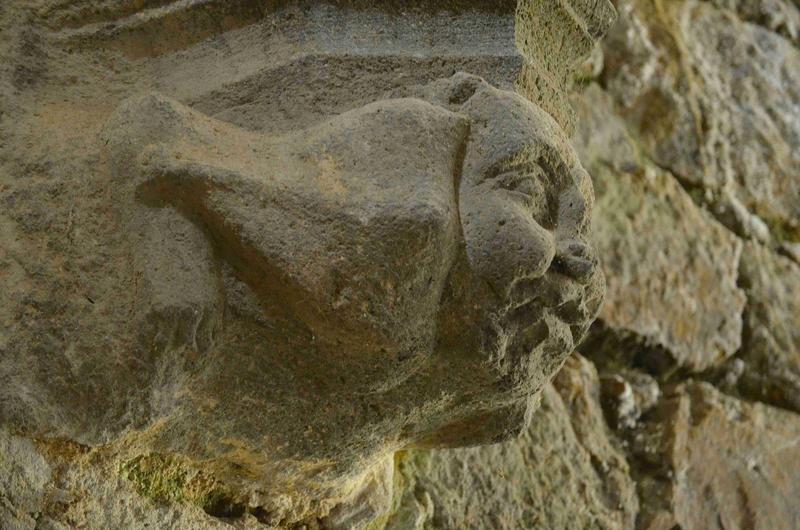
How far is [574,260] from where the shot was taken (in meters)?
0.89

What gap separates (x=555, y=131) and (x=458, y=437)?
1.11 ft

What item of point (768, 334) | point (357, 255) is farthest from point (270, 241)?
point (768, 334)

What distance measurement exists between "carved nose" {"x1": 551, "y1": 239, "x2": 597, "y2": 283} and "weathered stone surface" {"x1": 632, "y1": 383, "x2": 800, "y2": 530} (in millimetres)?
815

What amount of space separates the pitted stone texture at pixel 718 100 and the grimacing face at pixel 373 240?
112cm

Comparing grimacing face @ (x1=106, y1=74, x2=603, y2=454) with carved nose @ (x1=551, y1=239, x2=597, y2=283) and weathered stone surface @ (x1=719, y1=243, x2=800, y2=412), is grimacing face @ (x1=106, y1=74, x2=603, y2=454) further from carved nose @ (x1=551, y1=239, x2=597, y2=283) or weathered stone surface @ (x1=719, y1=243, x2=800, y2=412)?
weathered stone surface @ (x1=719, y1=243, x2=800, y2=412)

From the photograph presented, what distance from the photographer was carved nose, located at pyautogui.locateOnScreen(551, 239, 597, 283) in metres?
0.89

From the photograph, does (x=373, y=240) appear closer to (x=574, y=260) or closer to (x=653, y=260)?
(x=574, y=260)

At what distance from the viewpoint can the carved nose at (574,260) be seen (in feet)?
2.91

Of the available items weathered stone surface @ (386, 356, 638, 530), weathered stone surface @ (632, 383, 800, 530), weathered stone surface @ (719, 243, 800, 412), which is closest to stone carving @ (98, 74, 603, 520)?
weathered stone surface @ (386, 356, 638, 530)

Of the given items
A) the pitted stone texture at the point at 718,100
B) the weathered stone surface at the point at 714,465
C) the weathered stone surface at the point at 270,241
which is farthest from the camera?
the pitted stone texture at the point at 718,100

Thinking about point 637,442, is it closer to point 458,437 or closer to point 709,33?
point 458,437

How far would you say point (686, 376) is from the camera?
1.80 m

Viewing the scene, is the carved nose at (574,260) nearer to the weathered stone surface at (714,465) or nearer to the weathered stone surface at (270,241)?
the weathered stone surface at (270,241)

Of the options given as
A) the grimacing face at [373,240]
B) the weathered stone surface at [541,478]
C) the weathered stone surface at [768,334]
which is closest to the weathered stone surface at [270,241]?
the grimacing face at [373,240]
